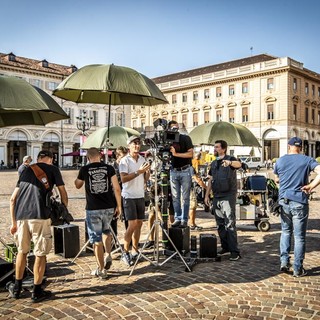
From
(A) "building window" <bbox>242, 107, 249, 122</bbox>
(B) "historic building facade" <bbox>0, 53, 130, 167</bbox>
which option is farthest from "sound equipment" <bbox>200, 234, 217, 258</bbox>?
(A) "building window" <bbox>242, 107, 249, 122</bbox>

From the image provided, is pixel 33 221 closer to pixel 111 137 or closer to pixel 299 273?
pixel 299 273

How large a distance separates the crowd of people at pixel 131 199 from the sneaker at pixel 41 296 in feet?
0.04

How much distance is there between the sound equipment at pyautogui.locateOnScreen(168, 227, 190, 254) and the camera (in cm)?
649

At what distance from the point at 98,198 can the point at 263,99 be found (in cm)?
5096

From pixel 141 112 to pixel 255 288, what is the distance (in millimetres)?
63418

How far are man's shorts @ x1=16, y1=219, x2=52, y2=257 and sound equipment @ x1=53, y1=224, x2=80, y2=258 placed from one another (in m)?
1.90

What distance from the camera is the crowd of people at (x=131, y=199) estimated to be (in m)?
4.57

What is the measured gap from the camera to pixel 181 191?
7.35 m

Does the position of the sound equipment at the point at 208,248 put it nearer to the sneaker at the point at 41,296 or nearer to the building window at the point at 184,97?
the sneaker at the point at 41,296

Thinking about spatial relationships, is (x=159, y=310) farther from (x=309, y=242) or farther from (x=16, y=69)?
(x=16, y=69)

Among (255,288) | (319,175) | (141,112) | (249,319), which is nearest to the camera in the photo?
(249,319)

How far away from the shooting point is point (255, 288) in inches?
197

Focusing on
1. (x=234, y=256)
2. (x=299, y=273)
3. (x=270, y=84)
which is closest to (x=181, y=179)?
(x=234, y=256)

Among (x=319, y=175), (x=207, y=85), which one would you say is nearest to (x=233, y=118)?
(x=207, y=85)
